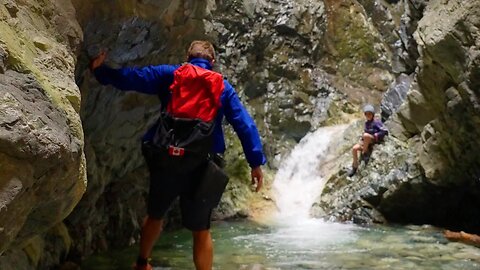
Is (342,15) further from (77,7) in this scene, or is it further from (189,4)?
(77,7)

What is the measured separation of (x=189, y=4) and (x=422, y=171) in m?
6.26

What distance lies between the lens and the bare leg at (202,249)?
15.0 feet

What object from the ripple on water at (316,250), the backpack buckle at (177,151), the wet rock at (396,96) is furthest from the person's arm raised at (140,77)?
the wet rock at (396,96)

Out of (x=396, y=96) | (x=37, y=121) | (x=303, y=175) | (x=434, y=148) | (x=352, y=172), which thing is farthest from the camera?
(x=303, y=175)

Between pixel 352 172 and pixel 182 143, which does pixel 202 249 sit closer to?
pixel 182 143

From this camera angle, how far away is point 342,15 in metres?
20.5

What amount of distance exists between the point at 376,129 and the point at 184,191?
27.6 feet

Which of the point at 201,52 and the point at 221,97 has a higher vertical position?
the point at 201,52

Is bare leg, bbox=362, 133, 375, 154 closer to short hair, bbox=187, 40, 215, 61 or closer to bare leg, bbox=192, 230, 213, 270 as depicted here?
short hair, bbox=187, 40, 215, 61

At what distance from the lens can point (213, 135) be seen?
14.9 ft

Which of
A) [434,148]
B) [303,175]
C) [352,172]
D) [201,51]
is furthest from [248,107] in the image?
[201,51]

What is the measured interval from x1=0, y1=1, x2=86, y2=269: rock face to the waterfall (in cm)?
923

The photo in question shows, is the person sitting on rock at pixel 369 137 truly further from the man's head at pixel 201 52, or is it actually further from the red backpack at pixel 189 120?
the red backpack at pixel 189 120

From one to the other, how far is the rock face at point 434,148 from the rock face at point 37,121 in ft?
19.2
